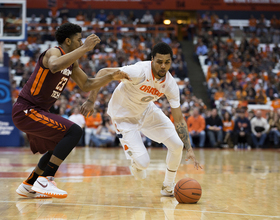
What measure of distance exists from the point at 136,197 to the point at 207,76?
16562mm

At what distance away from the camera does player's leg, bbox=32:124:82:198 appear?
439 centimetres

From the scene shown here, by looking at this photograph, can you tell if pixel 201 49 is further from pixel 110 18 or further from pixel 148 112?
pixel 148 112

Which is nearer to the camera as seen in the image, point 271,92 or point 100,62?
point 271,92

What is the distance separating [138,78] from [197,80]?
17.1 metres

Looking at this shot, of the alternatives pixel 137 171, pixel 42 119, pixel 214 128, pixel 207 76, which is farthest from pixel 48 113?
pixel 207 76

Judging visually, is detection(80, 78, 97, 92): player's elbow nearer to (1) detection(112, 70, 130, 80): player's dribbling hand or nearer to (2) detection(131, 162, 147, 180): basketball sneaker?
(1) detection(112, 70, 130, 80): player's dribbling hand

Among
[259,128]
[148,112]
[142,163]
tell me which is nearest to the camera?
[142,163]

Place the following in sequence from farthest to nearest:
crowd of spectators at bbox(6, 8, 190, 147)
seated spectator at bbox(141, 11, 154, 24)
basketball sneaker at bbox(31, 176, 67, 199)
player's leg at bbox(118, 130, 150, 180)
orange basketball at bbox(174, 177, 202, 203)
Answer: seated spectator at bbox(141, 11, 154, 24) < crowd of spectators at bbox(6, 8, 190, 147) < player's leg at bbox(118, 130, 150, 180) < orange basketball at bbox(174, 177, 202, 203) < basketball sneaker at bbox(31, 176, 67, 199)

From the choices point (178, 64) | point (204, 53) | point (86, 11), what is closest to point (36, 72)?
point (178, 64)

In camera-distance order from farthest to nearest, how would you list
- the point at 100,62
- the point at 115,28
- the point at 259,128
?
the point at 115,28
the point at 100,62
the point at 259,128

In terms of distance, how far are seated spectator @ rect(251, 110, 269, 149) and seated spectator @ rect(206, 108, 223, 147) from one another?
63.8 inches

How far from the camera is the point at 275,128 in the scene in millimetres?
15656

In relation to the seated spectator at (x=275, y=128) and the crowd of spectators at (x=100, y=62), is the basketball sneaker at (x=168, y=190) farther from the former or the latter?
the seated spectator at (x=275, y=128)

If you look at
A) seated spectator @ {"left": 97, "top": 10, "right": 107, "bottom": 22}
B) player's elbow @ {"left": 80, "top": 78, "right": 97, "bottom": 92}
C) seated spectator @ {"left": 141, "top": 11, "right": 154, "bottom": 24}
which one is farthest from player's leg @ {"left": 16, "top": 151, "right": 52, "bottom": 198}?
seated spectator @ {"left": 141, "top": 11, "right": 154, "bottom": 24}
